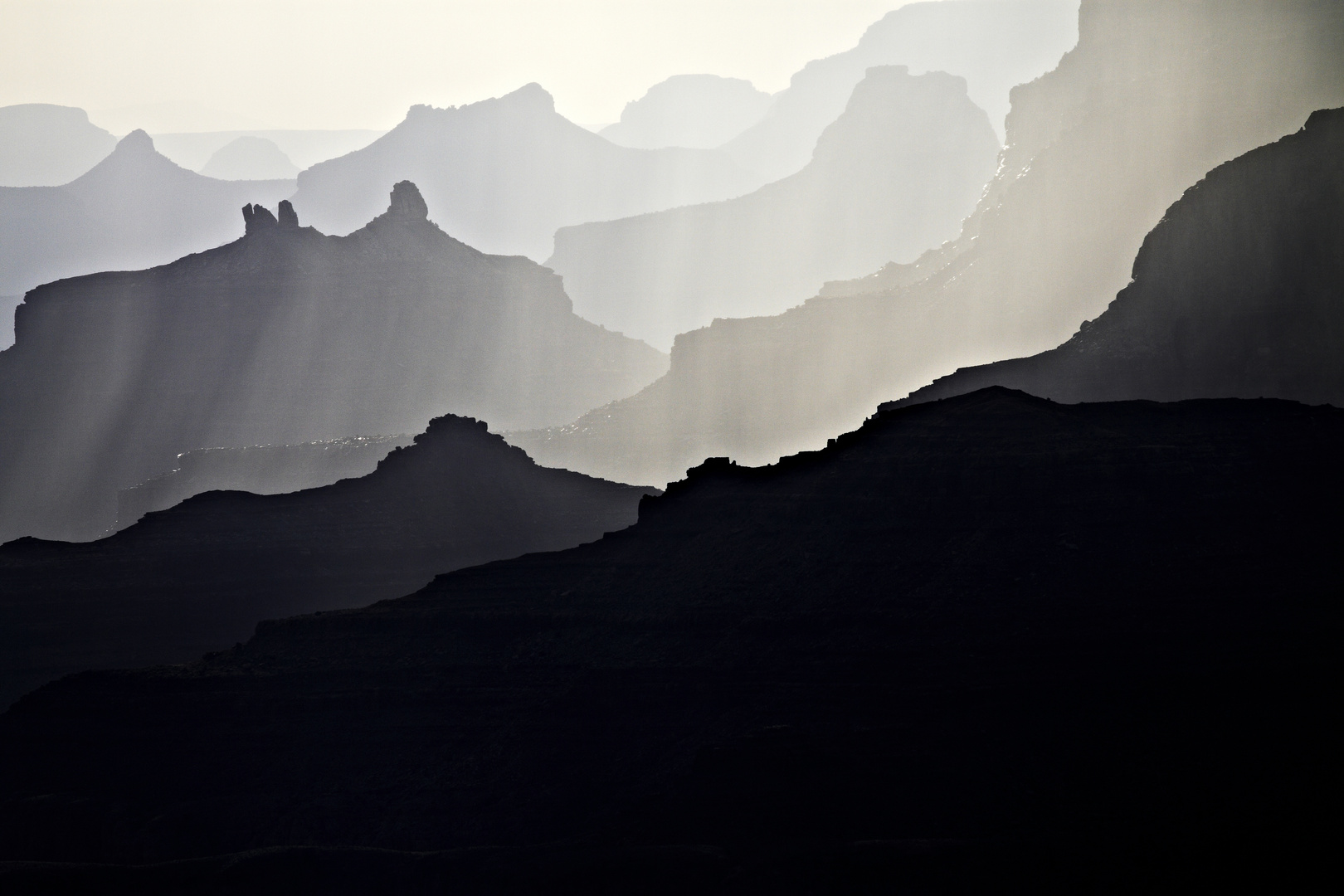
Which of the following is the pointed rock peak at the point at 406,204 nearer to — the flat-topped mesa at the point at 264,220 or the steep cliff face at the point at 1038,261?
the flat-topped mesa at the point at 264,220

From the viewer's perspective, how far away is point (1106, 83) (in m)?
76.1

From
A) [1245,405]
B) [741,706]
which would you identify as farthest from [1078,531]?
[741,706]

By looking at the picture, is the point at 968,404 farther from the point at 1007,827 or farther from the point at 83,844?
the point at 83,844

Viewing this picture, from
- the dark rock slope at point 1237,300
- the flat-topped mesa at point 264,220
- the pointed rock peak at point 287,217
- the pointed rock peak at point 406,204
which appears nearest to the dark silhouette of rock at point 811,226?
the pointed rock peak at point 406,204

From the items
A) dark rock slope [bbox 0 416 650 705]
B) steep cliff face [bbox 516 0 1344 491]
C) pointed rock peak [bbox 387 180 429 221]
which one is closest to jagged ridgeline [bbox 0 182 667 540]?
pointed rock peak [bbox 387 180 429 221]

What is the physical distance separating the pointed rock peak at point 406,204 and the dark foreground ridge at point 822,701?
6928 centimetres

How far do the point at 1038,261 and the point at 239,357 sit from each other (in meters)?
56.5

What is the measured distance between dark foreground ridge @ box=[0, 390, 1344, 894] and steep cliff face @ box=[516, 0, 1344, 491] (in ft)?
101

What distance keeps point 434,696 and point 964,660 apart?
12.5 metres

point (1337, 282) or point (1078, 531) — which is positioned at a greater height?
point (1337, 282)

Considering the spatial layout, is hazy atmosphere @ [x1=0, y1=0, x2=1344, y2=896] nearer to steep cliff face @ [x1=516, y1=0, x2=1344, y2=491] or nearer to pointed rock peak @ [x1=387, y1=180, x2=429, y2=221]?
steep cliff face @ [x1=516, y1=0, x2=1344, y2=491]

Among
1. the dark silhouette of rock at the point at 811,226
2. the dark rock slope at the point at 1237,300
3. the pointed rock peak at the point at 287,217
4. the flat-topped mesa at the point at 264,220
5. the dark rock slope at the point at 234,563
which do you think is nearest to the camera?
the dark rock slope at the point at 234,563

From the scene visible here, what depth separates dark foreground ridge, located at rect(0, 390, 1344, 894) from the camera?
90.8 ft

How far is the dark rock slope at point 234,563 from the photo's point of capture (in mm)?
Result: 45188
